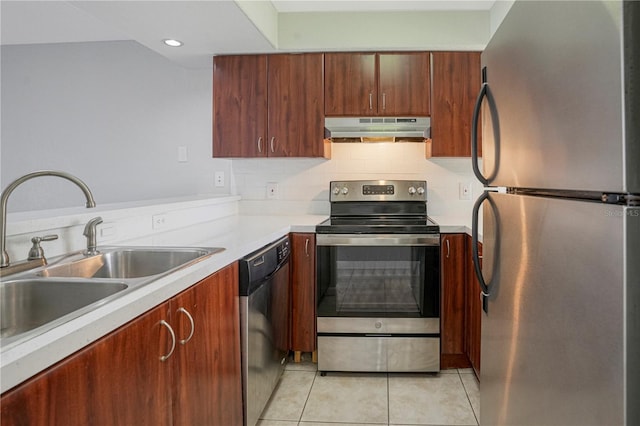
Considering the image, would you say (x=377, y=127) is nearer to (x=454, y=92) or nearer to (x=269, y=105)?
(x=454, y=92)

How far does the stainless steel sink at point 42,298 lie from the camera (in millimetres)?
1157

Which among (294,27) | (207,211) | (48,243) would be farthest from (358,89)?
(48,243)

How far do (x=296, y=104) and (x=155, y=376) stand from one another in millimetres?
2177

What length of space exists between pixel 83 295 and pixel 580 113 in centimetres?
124

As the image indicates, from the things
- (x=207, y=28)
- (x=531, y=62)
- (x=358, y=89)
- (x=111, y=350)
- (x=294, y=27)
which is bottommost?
(x=111, y=350)

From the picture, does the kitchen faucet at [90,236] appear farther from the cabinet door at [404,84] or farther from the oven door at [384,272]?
the cabinet door at [404,84]

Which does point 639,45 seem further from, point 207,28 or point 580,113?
point 207,28

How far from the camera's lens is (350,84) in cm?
291

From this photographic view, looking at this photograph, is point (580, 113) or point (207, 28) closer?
point (580, 113)

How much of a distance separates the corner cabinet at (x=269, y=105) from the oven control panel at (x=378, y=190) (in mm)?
297

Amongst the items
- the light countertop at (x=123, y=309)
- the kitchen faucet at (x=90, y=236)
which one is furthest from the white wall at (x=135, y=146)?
the kitchen faucet at (x=90, y=236)

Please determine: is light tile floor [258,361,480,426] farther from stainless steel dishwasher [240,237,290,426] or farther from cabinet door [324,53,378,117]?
cabinet door [324,53,378,117]

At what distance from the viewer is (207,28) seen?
246 centimetres

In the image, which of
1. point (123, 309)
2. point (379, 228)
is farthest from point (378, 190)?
point (123, 309)
